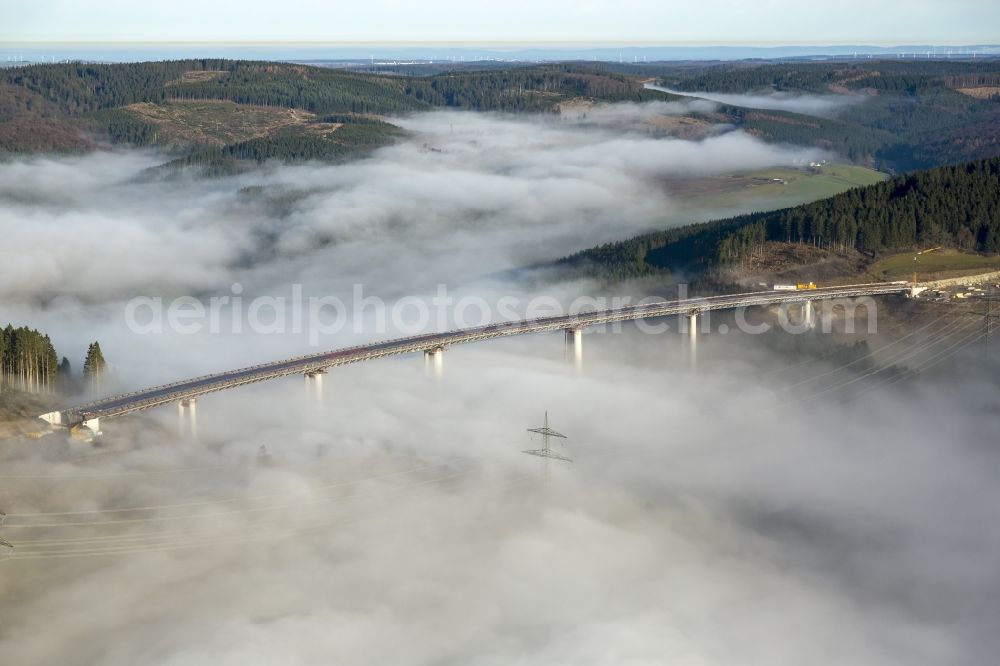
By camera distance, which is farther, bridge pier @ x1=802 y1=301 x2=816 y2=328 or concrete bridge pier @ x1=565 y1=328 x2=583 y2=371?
bridge pier @ x1=802 y1=301 x2=816 y2=328

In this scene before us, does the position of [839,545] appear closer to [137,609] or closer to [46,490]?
[137,609]

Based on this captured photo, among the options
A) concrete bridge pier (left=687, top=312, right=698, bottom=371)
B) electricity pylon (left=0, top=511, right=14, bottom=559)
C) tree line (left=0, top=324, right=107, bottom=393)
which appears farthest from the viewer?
concrete bridge pier (left=687, top=312, right=698, bottom=371)

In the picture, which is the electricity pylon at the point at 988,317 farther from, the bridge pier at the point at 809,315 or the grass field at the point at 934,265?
the bridge pier at the point at 809,315

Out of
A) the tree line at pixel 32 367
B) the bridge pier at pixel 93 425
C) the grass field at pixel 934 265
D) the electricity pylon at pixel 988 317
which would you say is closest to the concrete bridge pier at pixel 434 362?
the tree line at pixel 32 367

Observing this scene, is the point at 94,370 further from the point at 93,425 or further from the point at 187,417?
the point at 93,425

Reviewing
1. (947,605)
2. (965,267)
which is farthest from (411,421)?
(965,267)

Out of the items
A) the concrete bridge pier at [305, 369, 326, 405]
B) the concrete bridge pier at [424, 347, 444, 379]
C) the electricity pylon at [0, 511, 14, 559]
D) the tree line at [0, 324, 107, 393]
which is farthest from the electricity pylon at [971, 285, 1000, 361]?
the electricity pylon at [0, 511, 14, 559]

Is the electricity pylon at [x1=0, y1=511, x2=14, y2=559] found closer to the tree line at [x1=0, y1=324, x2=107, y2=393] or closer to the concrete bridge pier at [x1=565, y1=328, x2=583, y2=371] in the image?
the tree line at [x1=0, y1=324, x2=107, y2=393]
